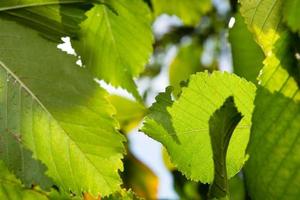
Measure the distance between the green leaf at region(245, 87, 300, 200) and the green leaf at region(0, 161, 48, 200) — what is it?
A: 0.24 metres

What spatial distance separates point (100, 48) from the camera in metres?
0.88

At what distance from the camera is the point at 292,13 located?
1.76 ft

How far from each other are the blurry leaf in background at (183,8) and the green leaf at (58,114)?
482 millimetres

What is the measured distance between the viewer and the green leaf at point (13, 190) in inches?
25.7

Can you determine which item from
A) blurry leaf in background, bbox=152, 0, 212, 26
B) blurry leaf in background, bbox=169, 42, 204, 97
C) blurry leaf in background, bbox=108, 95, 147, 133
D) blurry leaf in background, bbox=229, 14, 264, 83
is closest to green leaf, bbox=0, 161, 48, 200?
blurry leaf in background, bbox=229, 14, 264, 83

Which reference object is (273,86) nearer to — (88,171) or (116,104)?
(88,171)

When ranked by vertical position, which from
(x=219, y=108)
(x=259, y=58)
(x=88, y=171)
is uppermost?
(x=259, y=58)

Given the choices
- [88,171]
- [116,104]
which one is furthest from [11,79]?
[116,104]

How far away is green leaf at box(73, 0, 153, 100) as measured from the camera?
853mm

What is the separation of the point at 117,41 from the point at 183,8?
0.34 metres

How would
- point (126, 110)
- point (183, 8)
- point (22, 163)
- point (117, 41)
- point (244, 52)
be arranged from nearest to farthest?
point (22, 163)
point (244, 52)
point (117, 41)
point (183, 8)
point (126, 110)

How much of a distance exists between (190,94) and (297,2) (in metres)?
0.14

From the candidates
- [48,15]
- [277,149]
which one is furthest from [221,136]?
[48,15]

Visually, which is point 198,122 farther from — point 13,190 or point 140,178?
point 140,178
